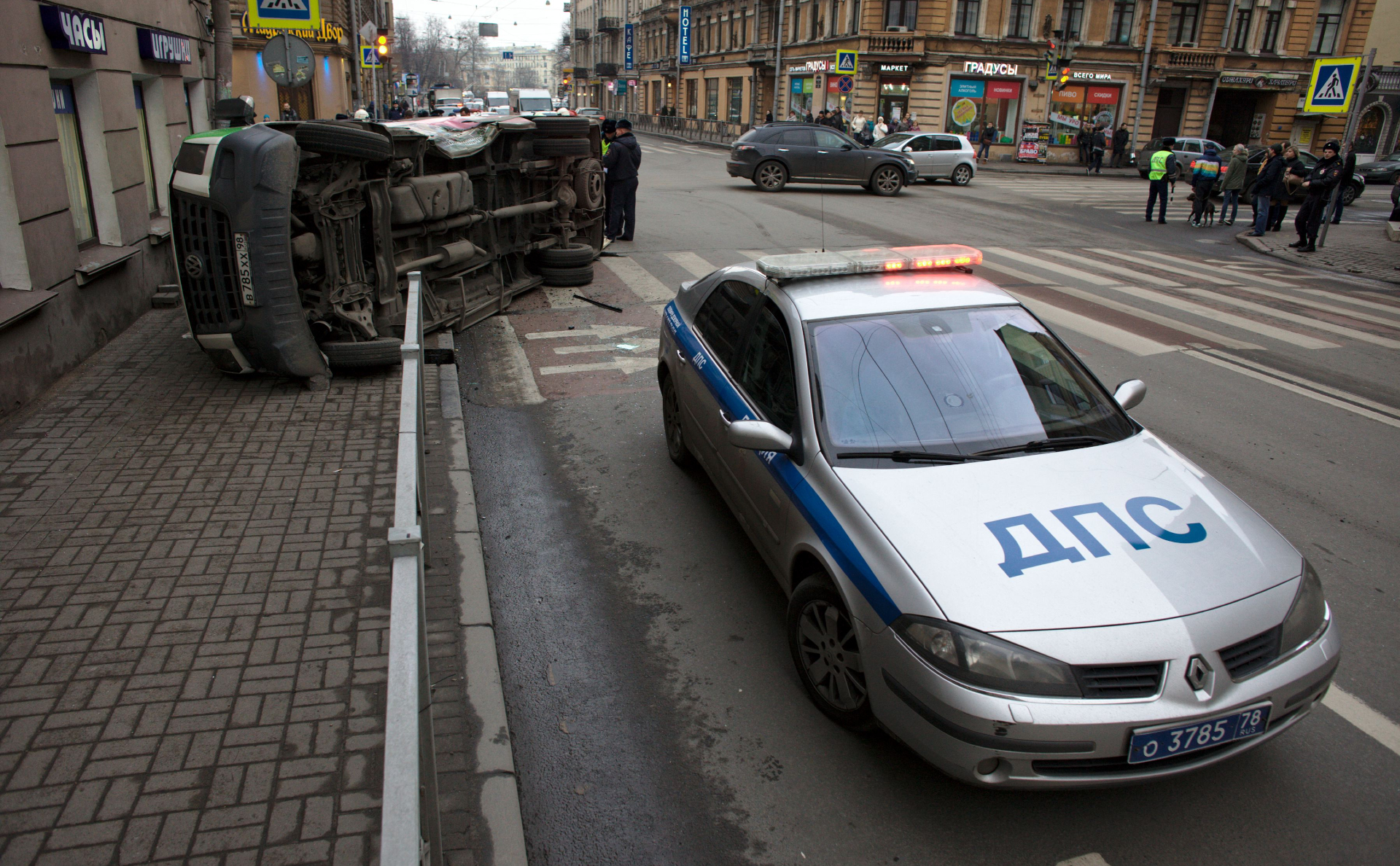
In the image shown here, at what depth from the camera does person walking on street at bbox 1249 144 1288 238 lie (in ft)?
59.0

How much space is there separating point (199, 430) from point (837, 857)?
5.25m

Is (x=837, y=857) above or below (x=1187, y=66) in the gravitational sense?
below

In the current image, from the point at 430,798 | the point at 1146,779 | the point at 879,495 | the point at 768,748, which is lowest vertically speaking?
the point at 768,748

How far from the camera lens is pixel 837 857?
3154 millimetres

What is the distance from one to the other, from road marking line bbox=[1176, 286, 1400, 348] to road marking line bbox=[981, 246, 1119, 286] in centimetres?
108

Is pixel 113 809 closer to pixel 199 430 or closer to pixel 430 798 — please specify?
pixel 430 798

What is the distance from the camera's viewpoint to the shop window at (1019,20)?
40.8 m

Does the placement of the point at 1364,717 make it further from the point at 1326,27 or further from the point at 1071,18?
the point at 1326,27

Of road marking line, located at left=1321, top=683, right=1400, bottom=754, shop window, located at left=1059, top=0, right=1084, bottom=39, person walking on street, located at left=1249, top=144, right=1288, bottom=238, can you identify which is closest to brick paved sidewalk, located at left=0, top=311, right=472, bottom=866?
road marking line, located at left=1321, top=683, right=1400, bottom=754

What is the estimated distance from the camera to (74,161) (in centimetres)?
891

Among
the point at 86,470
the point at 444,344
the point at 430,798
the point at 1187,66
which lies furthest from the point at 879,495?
the point at 1187,66

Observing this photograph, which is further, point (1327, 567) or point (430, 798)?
point (1327, 567)

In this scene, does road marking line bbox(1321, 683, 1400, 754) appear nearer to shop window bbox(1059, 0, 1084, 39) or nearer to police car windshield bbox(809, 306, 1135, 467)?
police car windshield bbox(809, 306, 1135, 467)

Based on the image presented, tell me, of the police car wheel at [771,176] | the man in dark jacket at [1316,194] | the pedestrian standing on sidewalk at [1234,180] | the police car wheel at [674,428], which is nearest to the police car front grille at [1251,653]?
the police car wheel at [674,428]
